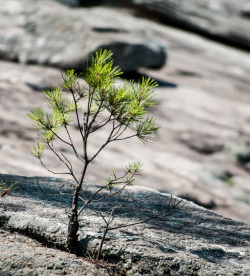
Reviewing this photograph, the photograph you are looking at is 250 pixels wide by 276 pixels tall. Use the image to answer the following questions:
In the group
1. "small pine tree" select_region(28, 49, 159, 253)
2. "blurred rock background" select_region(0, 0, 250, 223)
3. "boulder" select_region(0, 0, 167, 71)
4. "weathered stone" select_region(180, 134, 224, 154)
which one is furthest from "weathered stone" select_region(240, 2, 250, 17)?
"small pine tree" select_region(28, 49, 159, 253)

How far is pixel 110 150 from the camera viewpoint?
220 inches

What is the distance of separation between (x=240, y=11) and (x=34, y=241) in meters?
10.1

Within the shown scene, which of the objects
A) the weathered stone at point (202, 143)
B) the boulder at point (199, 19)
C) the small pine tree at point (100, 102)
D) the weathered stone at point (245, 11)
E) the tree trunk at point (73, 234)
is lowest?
the tree trunk at point (73, 234)

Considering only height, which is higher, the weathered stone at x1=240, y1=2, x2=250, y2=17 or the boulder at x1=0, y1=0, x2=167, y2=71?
the weathered stone at x1=240, y1=2, x2=250, y2=17

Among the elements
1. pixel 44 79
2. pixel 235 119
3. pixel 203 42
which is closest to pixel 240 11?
pixel 203 42

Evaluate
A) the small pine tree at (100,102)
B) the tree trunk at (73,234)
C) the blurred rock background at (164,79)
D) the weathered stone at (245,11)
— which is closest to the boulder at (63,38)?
the blurred rock background at (164,79)

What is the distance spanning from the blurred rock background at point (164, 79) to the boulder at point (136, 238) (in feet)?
6.63

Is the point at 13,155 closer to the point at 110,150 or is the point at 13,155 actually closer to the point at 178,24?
the point at 110,150

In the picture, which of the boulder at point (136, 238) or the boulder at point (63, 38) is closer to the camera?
the boulder at point (136, 238)

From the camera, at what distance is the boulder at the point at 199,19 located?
9.85 meters

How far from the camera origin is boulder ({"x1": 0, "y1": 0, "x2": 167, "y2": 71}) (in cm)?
698

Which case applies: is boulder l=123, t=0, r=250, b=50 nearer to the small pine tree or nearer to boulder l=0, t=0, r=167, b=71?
boulder l=0, t=0, r=167, b=71

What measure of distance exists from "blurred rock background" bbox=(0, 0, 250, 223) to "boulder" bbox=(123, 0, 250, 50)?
0.08 ft

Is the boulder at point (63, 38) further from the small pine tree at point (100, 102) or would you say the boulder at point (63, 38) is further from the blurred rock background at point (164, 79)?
the small pine tree at point (100, 102)
